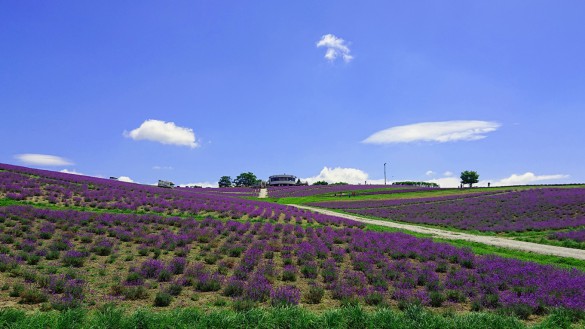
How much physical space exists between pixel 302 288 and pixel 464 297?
18.2ft

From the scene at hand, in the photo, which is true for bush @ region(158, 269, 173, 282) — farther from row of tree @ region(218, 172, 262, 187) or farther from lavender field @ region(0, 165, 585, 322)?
row of tree @ region(218, 172, 262, 187)

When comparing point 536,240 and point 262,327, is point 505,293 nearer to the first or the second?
point 262,327

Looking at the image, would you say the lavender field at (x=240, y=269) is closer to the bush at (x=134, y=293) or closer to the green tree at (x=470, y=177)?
the bush at (x=134, y=293)

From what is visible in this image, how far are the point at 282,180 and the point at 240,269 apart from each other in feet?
415

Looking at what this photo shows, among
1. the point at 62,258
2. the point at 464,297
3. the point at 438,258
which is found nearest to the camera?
the point at 464,297

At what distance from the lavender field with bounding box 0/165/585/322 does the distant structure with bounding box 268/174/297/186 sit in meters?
114

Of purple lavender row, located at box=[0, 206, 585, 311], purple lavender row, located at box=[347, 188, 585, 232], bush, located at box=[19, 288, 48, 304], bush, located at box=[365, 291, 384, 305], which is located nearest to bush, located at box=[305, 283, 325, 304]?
purple lavender row, located at box=[0, 206, 585, 311]

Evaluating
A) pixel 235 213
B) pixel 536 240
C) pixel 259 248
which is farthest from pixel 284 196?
pixel 259 248

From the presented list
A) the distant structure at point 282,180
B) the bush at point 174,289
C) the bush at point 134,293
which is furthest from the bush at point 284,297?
the distant structure at point 282,180

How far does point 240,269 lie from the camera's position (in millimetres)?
14938

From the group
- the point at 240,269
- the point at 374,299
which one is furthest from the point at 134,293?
the point at 374,299

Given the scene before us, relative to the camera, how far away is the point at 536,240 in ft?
96.9

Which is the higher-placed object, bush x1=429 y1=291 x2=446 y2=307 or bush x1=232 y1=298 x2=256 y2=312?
bush x1=232 y1=298 x2=256 y2=312

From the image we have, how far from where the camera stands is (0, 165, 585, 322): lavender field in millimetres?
11820
